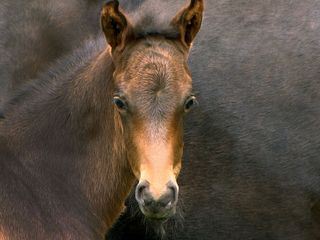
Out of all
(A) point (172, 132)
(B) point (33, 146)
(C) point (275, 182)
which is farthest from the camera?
(C) point (275, 182)

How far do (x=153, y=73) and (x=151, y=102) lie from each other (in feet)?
0.64

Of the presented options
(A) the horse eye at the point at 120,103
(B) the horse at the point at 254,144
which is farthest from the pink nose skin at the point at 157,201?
(B) the horse at the point at 254,144

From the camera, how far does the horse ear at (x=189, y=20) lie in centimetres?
789

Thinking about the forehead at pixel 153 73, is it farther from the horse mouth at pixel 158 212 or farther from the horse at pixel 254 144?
the horse at pixel 254 144

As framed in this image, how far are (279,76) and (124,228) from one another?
68.3 inches

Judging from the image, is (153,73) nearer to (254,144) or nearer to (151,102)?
(151,102)

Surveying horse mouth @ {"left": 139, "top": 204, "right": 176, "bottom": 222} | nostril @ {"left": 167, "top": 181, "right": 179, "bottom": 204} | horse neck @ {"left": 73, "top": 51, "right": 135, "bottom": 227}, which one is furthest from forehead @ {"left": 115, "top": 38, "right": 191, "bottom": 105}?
horse mouth @ {"left": 139, "top": 204, "right": 176, "bottom": 222}

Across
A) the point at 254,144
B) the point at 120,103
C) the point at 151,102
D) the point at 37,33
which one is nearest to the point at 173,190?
the point at 151,102

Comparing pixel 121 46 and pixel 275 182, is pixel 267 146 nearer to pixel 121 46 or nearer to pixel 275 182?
pixel 275 182

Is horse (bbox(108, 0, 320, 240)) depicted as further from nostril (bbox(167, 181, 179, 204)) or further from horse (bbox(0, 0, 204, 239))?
nostril (bbox(167, 181, 179, 204))

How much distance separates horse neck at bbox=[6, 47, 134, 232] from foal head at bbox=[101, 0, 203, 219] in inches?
9.3

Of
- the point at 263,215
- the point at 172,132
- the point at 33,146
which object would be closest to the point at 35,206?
the point at 33,146

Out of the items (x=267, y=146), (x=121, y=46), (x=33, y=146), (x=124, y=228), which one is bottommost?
(x=124, y=228)

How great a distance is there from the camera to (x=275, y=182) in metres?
9.09
